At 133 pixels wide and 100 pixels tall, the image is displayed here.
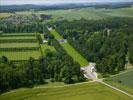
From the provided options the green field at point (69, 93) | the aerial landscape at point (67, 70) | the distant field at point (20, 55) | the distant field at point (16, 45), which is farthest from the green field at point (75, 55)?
the green field at point (69, 93)

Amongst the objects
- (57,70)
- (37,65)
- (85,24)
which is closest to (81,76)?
(57,70)

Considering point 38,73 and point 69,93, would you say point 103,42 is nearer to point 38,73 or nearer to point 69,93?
point 38,73

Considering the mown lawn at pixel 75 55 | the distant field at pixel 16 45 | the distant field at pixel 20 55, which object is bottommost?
the mown lawn at pixel 75 55

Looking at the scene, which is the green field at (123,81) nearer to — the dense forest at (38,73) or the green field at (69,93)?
the green field at (69,93)

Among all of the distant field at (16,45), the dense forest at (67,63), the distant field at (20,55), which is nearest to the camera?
the dense forest at (67,63)

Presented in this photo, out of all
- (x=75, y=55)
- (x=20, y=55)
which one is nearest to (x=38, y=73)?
(x=20, y=55)

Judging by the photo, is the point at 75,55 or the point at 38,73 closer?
the point at 38,73
